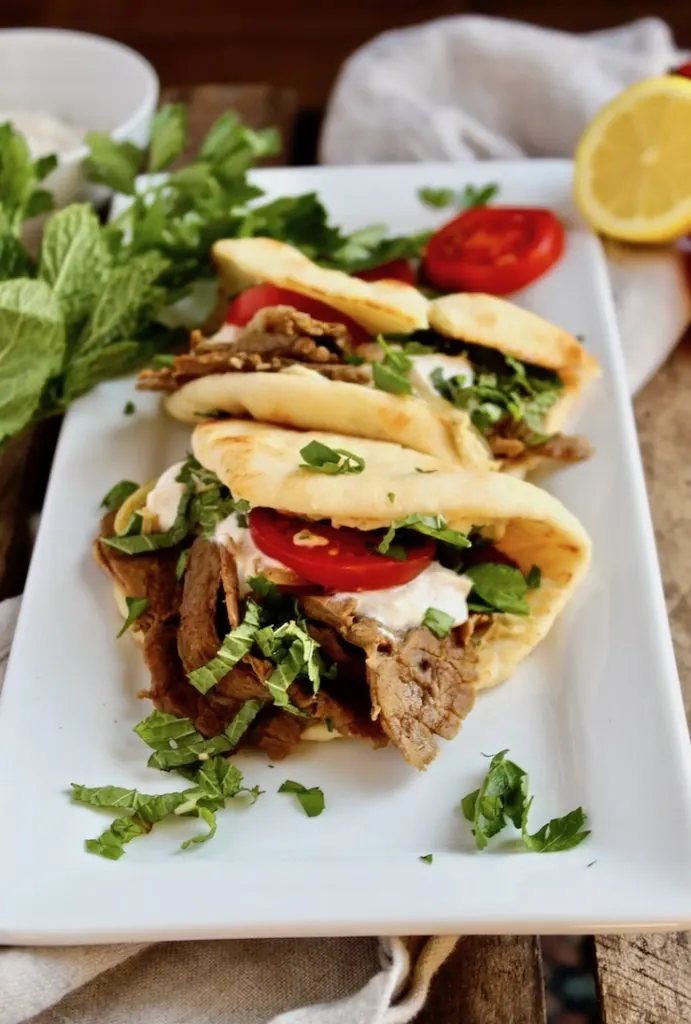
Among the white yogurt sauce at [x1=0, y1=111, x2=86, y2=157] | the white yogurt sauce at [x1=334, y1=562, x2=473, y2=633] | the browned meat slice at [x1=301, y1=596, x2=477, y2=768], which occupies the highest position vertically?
the white yogurt sauce at [x1=0, y1=111, x2=86, y2=157]

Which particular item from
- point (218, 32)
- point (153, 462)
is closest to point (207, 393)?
point (153, 462)

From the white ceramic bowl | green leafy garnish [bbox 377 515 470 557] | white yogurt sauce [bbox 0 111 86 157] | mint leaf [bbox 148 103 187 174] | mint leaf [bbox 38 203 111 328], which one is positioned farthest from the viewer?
the white ceramic bowl

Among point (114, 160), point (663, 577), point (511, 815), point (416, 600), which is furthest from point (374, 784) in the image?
point (114, 160)

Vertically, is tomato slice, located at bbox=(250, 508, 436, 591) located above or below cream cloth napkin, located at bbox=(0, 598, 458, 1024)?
above

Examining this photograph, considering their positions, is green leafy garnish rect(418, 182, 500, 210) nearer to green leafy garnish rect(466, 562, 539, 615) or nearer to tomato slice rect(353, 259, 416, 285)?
tomato slice rect(353, 259, 416, 285)

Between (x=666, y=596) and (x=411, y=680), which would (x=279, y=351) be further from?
(x=666, y=596)

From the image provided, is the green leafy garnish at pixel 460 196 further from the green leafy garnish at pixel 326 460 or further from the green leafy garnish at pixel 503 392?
the green leafy garnish at pixel 326 460

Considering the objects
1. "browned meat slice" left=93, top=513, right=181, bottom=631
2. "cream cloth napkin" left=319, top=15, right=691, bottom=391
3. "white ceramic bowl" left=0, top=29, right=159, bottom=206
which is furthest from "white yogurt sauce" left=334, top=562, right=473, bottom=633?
"white ceramic bowl" left=0, top=29, right=159, bottom=206
